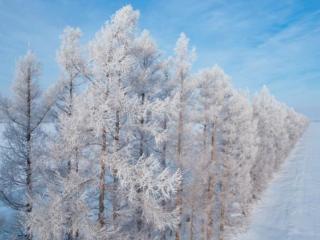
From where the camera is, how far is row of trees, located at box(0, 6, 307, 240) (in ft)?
23.3

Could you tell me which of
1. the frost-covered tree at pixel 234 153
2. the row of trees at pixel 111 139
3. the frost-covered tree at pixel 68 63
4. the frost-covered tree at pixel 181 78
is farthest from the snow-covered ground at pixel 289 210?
the frost-covered tree at pixel 68 63

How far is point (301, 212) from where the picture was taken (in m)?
28.0

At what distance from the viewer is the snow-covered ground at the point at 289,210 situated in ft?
75.7

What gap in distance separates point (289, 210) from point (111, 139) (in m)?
25.8

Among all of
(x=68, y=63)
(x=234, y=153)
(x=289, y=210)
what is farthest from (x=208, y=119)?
(x=289, y=210)

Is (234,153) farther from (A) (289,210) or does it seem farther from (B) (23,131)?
(B) (23,131)

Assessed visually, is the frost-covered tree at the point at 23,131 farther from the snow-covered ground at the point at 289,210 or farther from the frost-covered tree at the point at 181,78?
the snow-covered ground at the point at 289,210

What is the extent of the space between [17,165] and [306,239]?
67.9 feet

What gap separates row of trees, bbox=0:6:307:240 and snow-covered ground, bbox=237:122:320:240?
21.1 feet

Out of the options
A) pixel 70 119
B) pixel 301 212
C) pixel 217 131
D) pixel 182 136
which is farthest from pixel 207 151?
pixel 301 212

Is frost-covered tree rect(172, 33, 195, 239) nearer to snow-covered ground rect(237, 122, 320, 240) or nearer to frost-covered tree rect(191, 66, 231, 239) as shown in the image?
A: frost-covered tree rect(191, 66, 231, 239)

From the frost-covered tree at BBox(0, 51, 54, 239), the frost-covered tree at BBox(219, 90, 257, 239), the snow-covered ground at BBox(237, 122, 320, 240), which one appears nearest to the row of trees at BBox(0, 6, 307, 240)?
the frost-covered tree at BBox(0, 51, 54, 239)

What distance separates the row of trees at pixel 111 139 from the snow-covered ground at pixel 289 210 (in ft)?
21.1

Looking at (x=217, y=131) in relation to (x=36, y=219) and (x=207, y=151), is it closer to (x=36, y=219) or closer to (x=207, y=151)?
(x=207, y=151)
